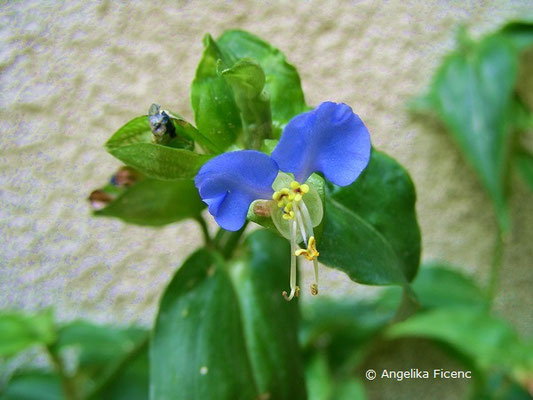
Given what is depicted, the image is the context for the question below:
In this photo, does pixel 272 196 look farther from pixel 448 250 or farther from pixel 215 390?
pixel 448 250

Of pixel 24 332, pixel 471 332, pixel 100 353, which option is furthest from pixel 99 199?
pixel 471 332

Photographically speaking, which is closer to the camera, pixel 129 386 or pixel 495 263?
pixel 129 386

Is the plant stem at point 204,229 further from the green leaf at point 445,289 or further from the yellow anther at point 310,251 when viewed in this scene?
the green leaf at point 445,289

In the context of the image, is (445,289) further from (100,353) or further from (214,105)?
(214,105)

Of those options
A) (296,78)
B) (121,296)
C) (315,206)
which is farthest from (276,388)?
(121,296)

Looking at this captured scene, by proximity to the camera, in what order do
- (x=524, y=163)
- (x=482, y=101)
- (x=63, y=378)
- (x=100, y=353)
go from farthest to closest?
(x=524, y=163)
(x=482, y=101)
(x=100, y=353)
(x=63, y=378)

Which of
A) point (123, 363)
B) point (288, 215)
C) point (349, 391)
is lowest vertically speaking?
point (349, 391)
